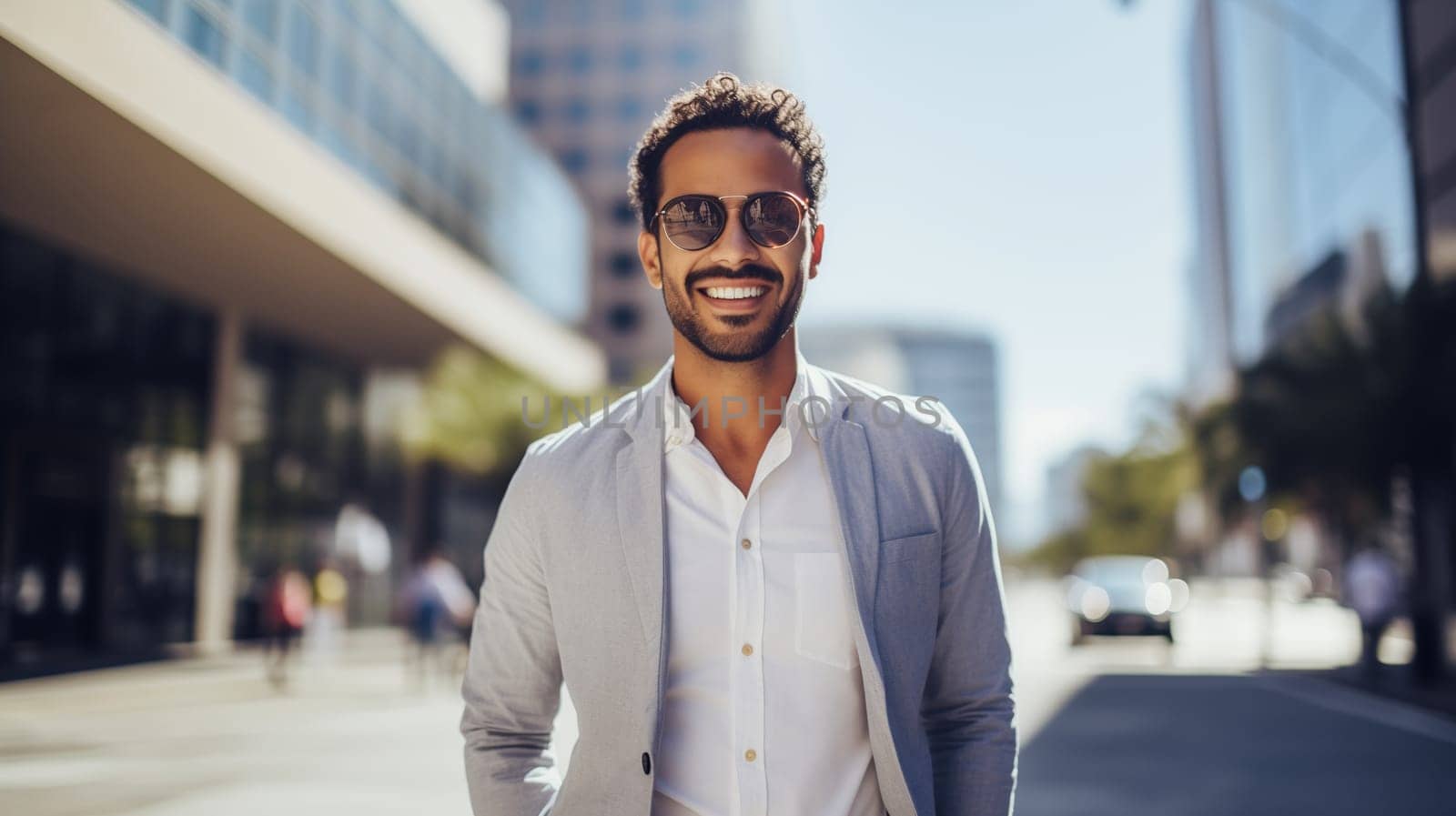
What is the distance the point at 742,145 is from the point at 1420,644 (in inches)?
714

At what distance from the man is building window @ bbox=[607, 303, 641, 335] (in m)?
72.1

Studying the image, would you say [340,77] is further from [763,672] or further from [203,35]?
[763,672]

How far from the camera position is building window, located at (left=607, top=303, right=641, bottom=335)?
2926 inches

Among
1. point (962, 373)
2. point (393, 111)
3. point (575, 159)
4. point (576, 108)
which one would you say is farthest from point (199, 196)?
point (962, 373)

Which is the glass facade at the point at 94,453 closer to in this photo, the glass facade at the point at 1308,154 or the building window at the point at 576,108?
the glass facade at the point at 1308,154

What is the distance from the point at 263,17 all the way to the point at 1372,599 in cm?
1795

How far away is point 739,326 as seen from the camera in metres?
2.23

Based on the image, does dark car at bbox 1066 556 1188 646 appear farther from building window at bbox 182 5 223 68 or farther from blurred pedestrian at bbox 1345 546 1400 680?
building window at bbox 182 5 223 68

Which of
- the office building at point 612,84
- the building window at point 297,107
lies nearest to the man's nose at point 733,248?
the building window at point 297,107

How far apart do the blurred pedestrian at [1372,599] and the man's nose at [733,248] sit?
17206 millimetres

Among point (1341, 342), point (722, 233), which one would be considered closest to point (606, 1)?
point (1341, 342)

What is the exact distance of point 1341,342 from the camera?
19.9m

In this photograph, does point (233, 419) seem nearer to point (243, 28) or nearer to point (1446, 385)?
point (243, 28)

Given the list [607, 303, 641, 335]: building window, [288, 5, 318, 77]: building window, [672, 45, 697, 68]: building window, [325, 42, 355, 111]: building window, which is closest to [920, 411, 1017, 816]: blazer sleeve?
[288, 5, 318, 77]: building window
